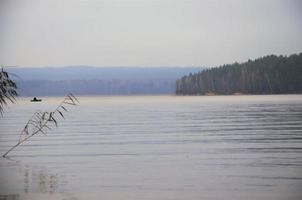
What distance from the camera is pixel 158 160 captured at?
10961 mm

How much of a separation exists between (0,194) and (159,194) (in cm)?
185

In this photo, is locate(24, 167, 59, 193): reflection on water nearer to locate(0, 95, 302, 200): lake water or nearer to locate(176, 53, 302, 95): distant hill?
locate(0, 95, 302, 200): lake water

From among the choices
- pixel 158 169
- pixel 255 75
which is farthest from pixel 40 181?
pixel 255 75

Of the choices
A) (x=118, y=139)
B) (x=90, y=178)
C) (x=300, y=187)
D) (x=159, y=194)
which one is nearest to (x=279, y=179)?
(x=300, y=187)

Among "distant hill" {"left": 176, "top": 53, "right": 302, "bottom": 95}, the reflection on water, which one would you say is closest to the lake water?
the reflection on water

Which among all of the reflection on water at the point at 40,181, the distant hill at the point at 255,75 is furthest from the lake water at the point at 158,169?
the distant hill at the point at 255,75

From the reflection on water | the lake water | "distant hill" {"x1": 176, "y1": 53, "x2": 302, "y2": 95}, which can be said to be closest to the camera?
the lake water

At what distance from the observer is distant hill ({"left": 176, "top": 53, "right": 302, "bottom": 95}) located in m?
33.8

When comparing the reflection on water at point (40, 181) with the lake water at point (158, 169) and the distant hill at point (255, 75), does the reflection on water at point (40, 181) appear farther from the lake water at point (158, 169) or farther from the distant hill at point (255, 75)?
the distant hill at point (255, 75)

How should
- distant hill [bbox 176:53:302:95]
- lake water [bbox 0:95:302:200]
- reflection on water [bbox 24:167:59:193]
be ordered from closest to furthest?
lake water [bbox 0:95:302:200]
reflection on water [bbox 24:167:59:193]
distant hill [bbox 176:53:302:95]

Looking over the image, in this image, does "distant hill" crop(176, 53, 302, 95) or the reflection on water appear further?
"distant hill" crop(176, 53, 302, 95)

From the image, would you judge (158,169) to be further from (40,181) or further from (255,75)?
(255,75)

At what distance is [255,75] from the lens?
3459 cm

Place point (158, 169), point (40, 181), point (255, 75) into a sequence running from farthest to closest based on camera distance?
point (255, 75), point (158, 169), point (40, 181)
